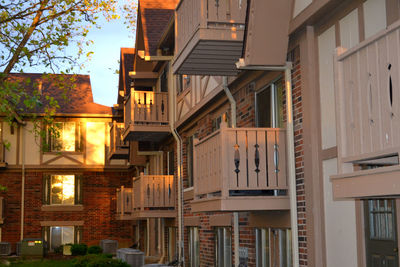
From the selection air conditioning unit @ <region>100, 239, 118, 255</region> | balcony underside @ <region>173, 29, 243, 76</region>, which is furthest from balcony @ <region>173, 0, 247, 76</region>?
air conditioning unit @ <region>100, 239, 118, 255</region>

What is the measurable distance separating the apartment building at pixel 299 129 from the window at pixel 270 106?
23 millimetres

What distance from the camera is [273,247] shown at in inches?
474

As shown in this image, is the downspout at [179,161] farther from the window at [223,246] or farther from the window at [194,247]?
the window at [223,246]

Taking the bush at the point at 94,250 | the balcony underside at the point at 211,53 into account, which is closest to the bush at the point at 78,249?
the bush at the point at 94,250

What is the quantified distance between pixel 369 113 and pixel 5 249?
106 feet

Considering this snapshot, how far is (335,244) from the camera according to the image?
30.1ft

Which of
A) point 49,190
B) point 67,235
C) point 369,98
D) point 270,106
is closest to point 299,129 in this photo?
point 270,106

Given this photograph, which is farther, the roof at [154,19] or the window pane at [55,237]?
the window pane at [55,237]

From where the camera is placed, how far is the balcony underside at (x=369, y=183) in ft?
18.8

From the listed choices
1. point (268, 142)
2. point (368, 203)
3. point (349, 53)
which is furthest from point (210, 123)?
point (349, 53)

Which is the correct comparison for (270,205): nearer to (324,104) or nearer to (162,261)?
(324,104)

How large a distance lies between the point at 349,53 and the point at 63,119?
34.0 metres

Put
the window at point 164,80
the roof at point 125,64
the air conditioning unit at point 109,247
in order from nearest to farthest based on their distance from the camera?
the window at point 164,80
the roof at point 125,64
the air conditioning unit at point 109,247

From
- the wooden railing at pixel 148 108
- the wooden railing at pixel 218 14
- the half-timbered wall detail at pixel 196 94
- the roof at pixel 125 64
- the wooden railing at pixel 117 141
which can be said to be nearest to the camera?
the wooden railing at pixel 218 14
